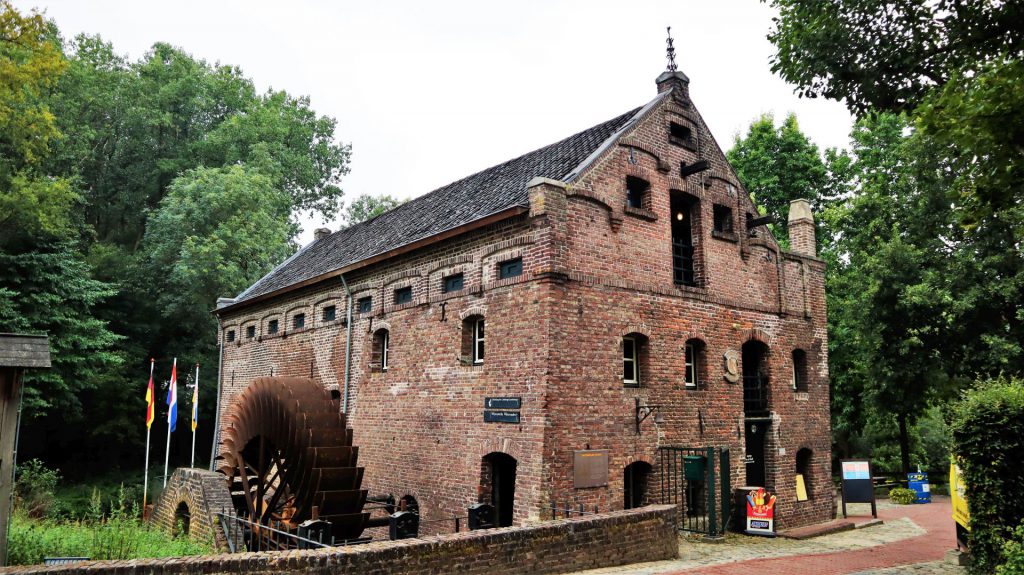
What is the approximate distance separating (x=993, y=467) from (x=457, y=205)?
12.3m

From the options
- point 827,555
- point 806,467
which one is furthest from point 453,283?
point 806,467

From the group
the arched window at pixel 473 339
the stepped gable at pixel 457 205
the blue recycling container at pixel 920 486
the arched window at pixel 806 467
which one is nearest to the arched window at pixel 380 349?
the stepped gable at pixel 457 205

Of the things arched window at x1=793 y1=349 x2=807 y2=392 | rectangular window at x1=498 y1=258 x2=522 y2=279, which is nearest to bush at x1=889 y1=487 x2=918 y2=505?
arched window at x1=793 y1=349 x2=807 y2=392

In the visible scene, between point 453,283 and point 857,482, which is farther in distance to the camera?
point 857,482

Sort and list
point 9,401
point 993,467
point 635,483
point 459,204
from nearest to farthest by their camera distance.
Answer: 1. point 993,467
2. point 9,401
3. point 635,483
4. point 459,204

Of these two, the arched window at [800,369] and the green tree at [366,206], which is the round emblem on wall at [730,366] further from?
the green tree at [366,206]

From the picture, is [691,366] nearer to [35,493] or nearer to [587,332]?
[587,332]

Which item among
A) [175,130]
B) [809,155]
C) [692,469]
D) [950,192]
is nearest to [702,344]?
[692,469]

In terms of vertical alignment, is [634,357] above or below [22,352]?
above

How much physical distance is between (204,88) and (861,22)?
34.8 m

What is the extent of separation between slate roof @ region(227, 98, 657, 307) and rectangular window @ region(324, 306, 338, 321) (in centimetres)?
101

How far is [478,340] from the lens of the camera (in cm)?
1409

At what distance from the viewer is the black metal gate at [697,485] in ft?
41.9

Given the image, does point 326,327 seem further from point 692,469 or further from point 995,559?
point 995,559
